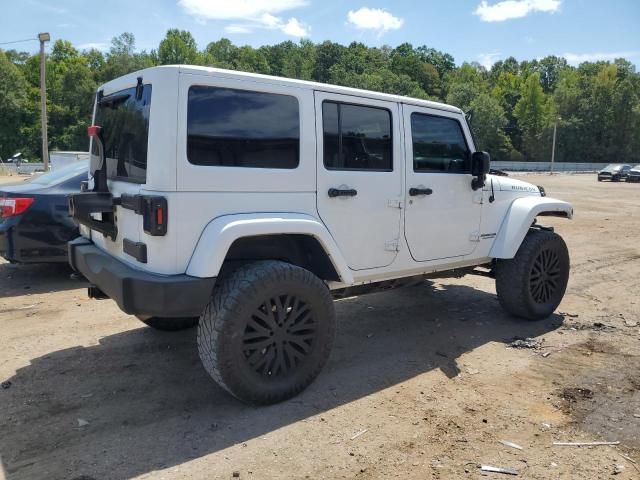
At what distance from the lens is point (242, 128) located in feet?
11.3

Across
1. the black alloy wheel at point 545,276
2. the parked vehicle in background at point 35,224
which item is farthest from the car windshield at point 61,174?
the black alloy wheel at point 545,276

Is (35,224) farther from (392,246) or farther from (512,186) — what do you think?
(512,186)

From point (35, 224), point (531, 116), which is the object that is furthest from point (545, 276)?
point (531, 116)

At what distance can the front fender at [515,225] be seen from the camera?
516 cm

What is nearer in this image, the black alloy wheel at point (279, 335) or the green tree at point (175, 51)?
the black alloy wheel at point (279, 335)

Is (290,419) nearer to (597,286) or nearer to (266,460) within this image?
(266,460)

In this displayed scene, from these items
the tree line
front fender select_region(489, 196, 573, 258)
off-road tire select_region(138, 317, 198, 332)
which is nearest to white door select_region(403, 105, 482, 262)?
front fender select_region(489, 196, 573, 258)

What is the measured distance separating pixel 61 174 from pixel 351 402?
17.2 ft

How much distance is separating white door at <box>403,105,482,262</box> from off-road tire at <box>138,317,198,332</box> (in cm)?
217

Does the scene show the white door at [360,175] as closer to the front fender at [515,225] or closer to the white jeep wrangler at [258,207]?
the white jeep wrangler at [258,207]

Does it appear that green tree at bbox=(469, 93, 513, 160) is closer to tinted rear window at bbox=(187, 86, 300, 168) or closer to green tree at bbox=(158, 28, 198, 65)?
green tree at bbox=(158, 28, 198, 65)

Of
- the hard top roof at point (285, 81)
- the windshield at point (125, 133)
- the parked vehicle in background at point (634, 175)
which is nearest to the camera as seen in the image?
the hard top roof at point (285, 81)

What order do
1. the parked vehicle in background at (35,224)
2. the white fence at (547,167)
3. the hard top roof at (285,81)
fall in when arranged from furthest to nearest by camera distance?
the white fence at (547,167)
the parked vehicle in background at (35,224)
the hard top roof at (285,81)

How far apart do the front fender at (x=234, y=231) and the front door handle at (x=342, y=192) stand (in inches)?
10.0
